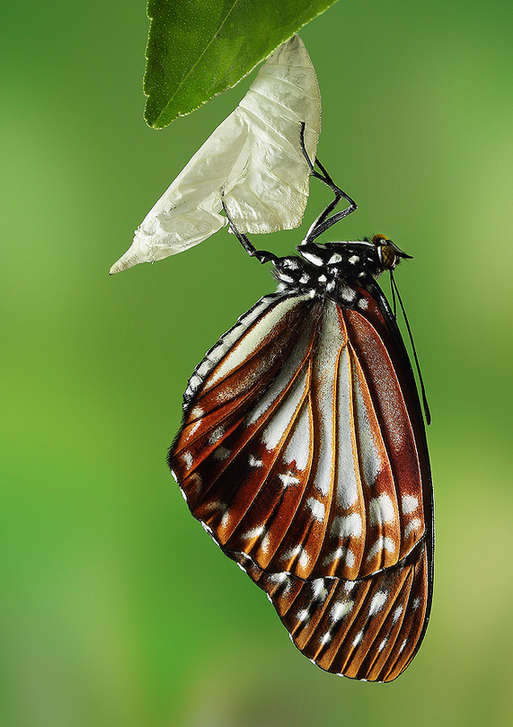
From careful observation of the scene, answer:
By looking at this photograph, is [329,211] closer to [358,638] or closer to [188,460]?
[188,460]

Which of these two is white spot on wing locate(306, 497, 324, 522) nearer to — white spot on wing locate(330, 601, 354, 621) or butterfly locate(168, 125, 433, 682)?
butterfly locate(168, 125, 433, 682)

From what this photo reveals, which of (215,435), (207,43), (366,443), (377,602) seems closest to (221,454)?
(215,435)

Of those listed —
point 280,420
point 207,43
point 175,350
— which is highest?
Result: point 175,350

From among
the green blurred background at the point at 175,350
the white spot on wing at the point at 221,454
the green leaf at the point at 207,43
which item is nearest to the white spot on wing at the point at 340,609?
the white spot on wing at the point at 221,454

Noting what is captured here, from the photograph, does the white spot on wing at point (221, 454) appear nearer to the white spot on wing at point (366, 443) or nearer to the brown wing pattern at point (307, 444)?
the brown wing pattern at point (307, 444)

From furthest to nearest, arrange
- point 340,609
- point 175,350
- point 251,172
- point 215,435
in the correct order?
point 175,350 < point 340,609 < point 215,435 < point 251,172

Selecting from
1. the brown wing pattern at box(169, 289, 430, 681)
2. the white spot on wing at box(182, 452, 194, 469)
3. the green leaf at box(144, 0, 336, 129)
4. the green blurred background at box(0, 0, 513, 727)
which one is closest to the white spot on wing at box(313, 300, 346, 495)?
the brown wing pattern at box(169, 289, 430, 681)
